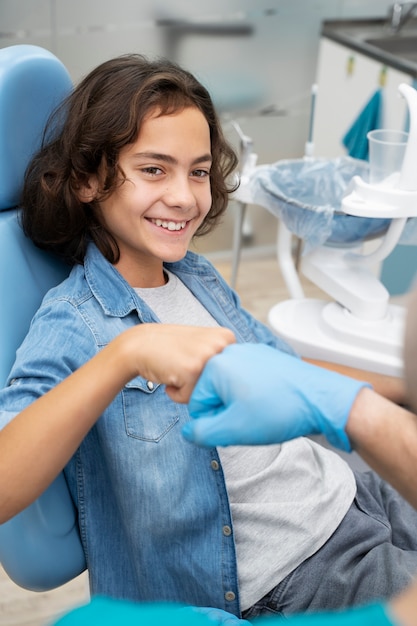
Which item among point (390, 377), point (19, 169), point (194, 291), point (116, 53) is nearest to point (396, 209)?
point (390, 377)

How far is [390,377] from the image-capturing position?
71.9 inches

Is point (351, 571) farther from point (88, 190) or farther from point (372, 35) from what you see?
point (372, 35)

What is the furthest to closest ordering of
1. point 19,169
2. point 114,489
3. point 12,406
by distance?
1. point 19,169
2. point 114,489
3. point 12,406

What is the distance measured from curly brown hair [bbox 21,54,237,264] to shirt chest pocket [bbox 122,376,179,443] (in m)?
0.26

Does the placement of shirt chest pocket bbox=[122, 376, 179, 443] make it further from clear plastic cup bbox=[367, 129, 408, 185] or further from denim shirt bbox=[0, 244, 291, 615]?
clear plastic cup bbox=[367, 129, 408, 185]

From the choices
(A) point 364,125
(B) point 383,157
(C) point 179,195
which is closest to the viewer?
(C) point 179,195

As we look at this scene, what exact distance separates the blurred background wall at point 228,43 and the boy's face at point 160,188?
5.32ft

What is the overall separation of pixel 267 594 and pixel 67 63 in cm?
215

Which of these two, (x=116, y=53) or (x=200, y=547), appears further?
(x=116, y=53)

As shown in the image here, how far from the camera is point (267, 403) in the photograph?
A: 830 mm

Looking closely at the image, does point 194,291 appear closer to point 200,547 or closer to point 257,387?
point 200,547

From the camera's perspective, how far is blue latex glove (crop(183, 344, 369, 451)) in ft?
2.71

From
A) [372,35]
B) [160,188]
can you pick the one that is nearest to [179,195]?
[160,188]

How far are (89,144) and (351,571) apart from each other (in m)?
0.74
